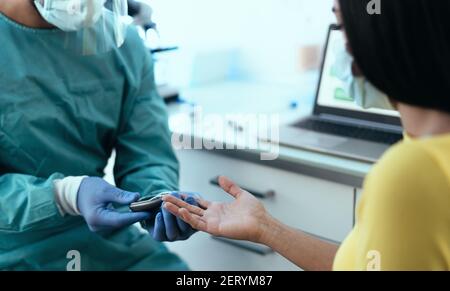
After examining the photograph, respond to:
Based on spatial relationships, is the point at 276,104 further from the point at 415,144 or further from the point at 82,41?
the point at 415,144

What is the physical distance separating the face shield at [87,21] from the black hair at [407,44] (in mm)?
603

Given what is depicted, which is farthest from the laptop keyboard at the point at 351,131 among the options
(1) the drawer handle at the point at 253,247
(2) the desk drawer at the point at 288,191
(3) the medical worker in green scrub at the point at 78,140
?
(3) the medical worker in green scrub at the point at 78,140

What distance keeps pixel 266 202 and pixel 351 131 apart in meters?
0.33

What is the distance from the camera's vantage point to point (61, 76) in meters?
1.40

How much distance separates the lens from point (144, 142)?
5.10ft

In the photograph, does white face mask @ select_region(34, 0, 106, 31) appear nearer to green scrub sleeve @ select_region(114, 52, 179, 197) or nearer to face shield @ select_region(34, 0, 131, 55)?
face shield @ select_region(34, 0, 131, 55)

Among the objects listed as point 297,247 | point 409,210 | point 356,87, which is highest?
point 356,87

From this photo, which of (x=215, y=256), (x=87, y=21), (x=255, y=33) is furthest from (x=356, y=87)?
(x=255, y=33)

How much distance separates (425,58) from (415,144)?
4.3 inches

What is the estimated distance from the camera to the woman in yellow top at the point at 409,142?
0.78m

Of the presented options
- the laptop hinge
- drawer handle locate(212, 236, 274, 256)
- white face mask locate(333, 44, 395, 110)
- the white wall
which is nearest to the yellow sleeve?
white face mask locate(333, 44, 395, 110)

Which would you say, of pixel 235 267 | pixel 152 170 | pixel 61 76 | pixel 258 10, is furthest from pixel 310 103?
pixel 61 76

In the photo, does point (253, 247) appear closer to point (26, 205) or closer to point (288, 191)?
point (288, 191)

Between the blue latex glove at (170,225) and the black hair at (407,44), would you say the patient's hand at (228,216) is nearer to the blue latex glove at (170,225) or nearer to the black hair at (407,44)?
the blue latex glove at (170,225)
